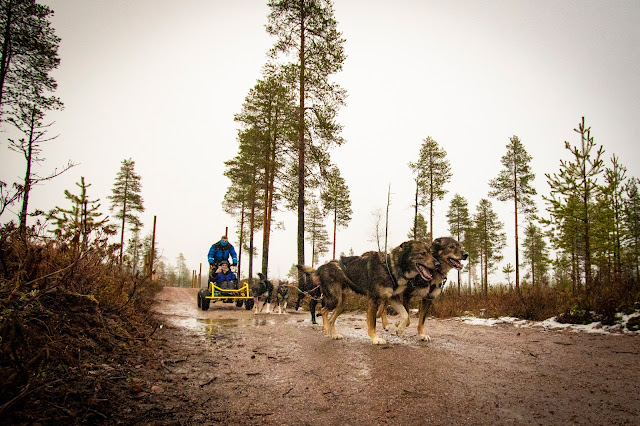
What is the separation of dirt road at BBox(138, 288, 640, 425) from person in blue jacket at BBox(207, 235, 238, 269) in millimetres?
6704

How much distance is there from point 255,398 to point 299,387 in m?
0.48

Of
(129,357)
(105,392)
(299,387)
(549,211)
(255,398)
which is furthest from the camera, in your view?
(549,211)

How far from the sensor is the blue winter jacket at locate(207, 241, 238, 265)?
11.7 metres

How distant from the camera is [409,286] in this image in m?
5.70

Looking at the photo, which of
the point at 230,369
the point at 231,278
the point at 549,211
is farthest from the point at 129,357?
the point at 549,211

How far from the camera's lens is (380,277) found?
5.68 meters

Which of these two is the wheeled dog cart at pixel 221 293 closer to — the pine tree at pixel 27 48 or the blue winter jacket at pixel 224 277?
the blue winter jacket at pixel 224 277

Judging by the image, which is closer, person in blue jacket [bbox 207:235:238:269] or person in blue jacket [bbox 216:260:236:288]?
person in blue jacket [bbox 216:260:236:288]

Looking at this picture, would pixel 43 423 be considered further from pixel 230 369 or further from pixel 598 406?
pixel 598 406

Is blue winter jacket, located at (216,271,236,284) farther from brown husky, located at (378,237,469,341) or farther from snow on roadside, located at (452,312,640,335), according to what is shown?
snow on roadside, located at (452,312,640,335)

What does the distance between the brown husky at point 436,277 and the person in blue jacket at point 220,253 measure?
7.94 meters

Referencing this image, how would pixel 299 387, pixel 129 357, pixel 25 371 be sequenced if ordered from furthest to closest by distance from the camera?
pixel 129 357 < pixel 299 387 < pixel 25 371

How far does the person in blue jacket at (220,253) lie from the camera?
11.7 meters

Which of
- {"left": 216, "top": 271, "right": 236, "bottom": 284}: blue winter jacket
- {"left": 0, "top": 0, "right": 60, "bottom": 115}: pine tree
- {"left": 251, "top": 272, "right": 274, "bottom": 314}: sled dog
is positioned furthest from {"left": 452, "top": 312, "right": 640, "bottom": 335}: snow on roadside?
{"left": 0, "top": 0, "right": 60, "bottom": 115}: pine tree
